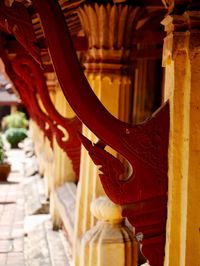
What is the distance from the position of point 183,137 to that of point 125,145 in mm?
235

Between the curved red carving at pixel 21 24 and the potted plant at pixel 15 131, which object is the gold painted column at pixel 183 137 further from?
the potted plant at pixel 15 131

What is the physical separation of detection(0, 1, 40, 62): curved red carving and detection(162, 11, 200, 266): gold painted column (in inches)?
24.4

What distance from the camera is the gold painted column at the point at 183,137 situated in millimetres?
1802

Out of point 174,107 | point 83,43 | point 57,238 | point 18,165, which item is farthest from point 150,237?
point 18,165

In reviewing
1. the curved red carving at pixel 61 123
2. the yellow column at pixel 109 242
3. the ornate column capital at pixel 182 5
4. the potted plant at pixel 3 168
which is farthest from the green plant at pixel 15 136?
the ornate column capital at pixel 182 5

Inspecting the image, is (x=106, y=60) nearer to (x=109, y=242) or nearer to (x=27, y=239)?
(x=109, y=242)

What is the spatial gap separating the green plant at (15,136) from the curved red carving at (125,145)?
77.9ft

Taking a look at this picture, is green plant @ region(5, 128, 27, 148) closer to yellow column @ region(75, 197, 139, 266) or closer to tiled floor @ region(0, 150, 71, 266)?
tiled floor @ region(0, 150, 71, 266)

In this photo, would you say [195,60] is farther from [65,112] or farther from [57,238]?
[65,112]

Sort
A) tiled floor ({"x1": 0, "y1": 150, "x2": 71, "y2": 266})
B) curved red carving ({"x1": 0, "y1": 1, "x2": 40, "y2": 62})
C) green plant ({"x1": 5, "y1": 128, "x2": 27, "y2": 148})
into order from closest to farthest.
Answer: curved red carving ({"x1": 0, "y1": 1, "x2": 40, "y2": 62})
tiled floor ({"x1": 0, "y1": 150, "x2": 71, "y2": 266})
green plant ({"x1": 5, "y1": 128, "x2": 27, "y2": 148})

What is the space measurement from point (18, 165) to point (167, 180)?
620 inches

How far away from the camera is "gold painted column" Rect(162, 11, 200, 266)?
1802 millimetres

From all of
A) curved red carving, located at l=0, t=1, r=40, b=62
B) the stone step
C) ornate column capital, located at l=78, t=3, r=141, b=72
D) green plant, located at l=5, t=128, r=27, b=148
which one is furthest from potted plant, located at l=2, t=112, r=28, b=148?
curved red carving, located at l=0, t=1, r=40, b=62

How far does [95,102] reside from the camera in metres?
1.87
